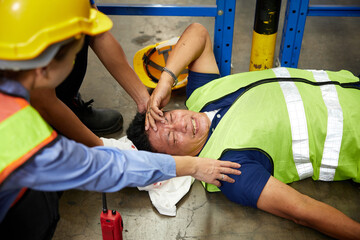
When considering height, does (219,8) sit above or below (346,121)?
above

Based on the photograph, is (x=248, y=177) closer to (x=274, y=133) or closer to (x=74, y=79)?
(x=274, y=133)

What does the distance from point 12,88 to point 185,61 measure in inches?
61.9

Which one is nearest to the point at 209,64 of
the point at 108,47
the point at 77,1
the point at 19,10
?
the point at 108,47

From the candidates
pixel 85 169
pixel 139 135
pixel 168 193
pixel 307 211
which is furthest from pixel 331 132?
pixel 85 169

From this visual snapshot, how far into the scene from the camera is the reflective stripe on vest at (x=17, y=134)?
3.88 ft

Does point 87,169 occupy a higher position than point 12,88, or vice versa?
point 12,88

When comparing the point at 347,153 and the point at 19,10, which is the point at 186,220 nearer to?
the point at 347,153

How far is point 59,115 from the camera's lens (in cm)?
223

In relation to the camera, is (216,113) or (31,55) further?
(216,113)

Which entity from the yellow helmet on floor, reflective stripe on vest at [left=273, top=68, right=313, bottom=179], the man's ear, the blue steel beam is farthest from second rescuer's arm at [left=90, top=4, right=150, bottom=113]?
the blue steel beam

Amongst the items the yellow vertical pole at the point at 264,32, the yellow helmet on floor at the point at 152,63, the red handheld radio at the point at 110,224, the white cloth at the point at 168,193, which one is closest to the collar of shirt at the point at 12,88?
the red handheld radio at the point at 110,224

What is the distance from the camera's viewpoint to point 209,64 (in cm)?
279

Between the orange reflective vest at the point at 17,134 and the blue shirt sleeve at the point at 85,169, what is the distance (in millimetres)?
26

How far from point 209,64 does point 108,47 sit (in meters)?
0.74
